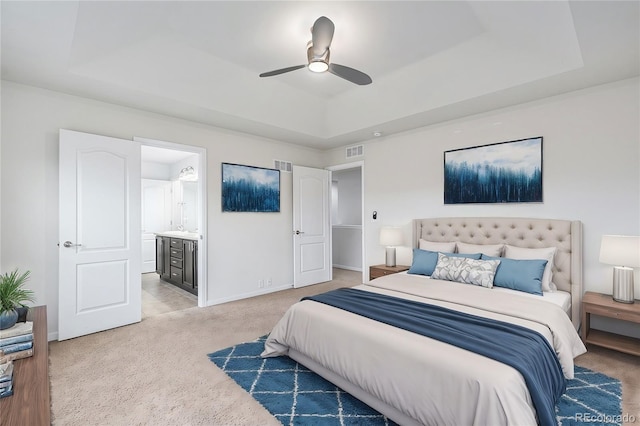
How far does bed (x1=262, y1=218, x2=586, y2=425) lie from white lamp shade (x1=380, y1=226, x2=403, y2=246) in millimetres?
795

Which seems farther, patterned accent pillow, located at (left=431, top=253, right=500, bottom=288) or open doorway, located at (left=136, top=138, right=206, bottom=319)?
open doorway, located at (left=136, top=138, right=206, bottom=319)

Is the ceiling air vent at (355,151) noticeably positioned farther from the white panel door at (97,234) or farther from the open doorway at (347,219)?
the white panel door at (97,234)

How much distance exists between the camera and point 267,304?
4.40 meters

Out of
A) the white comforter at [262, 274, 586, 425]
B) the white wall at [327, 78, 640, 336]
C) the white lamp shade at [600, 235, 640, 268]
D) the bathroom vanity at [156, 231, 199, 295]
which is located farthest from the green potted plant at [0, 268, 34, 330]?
the white lamp shade at [600, 235, 640, 268]

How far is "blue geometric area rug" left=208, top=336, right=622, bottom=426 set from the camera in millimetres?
1943

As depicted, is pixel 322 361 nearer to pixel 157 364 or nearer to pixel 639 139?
pixel 157 364

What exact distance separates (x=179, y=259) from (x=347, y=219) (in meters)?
3.95

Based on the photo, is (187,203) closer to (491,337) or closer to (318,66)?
(318,66)

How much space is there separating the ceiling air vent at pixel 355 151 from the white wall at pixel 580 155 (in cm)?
122

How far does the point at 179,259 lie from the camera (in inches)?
206

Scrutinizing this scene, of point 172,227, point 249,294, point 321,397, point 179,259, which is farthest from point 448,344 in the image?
point 172,227

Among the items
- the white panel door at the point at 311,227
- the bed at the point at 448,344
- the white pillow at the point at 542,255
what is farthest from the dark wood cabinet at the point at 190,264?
the white pillow at the point at 542,255

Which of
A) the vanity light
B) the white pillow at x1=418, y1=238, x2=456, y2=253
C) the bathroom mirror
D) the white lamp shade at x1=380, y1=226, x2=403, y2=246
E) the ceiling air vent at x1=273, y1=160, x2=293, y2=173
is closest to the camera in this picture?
the white pillow at x1=418, y1=238, x2=456, y2=253

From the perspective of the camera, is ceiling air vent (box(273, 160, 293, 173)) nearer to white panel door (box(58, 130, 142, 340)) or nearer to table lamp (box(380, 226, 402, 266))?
table lamp (box(380, 226, 402, 266))
